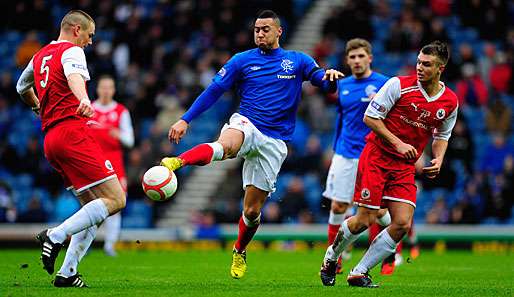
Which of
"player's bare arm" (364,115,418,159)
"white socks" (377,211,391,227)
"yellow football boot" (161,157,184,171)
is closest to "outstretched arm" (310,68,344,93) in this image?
"player's bare arm" (364,115,418,159)

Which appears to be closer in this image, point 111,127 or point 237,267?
point 237,267

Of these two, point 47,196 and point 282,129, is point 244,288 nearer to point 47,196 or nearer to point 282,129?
point 282,129

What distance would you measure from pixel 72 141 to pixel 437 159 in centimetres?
360

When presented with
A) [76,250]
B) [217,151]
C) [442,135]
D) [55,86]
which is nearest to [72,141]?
[55,86]

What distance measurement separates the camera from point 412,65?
24.2 metres

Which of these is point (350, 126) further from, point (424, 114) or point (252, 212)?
point (424, 114)

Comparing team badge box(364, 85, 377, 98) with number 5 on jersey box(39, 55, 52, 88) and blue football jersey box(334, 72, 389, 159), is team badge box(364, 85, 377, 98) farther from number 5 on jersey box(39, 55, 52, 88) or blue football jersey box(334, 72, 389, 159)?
number 5 on jersey box(39, 55, 52, 88)

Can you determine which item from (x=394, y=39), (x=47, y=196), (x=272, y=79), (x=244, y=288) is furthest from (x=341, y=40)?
(x=244, y=288)

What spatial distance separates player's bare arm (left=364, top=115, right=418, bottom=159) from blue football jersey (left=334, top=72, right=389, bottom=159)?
282 cm

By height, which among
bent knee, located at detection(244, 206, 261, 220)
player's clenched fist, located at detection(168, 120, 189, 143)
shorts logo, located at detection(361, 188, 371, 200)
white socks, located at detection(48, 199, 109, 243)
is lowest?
bent knee, located at detection(244, 206, 261, 220)

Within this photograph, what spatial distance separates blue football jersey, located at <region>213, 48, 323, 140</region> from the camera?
1070 centimetres

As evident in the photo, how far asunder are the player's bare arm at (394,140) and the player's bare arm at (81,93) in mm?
2779

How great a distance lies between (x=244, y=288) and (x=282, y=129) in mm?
1999

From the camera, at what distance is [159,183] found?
9109 mm
